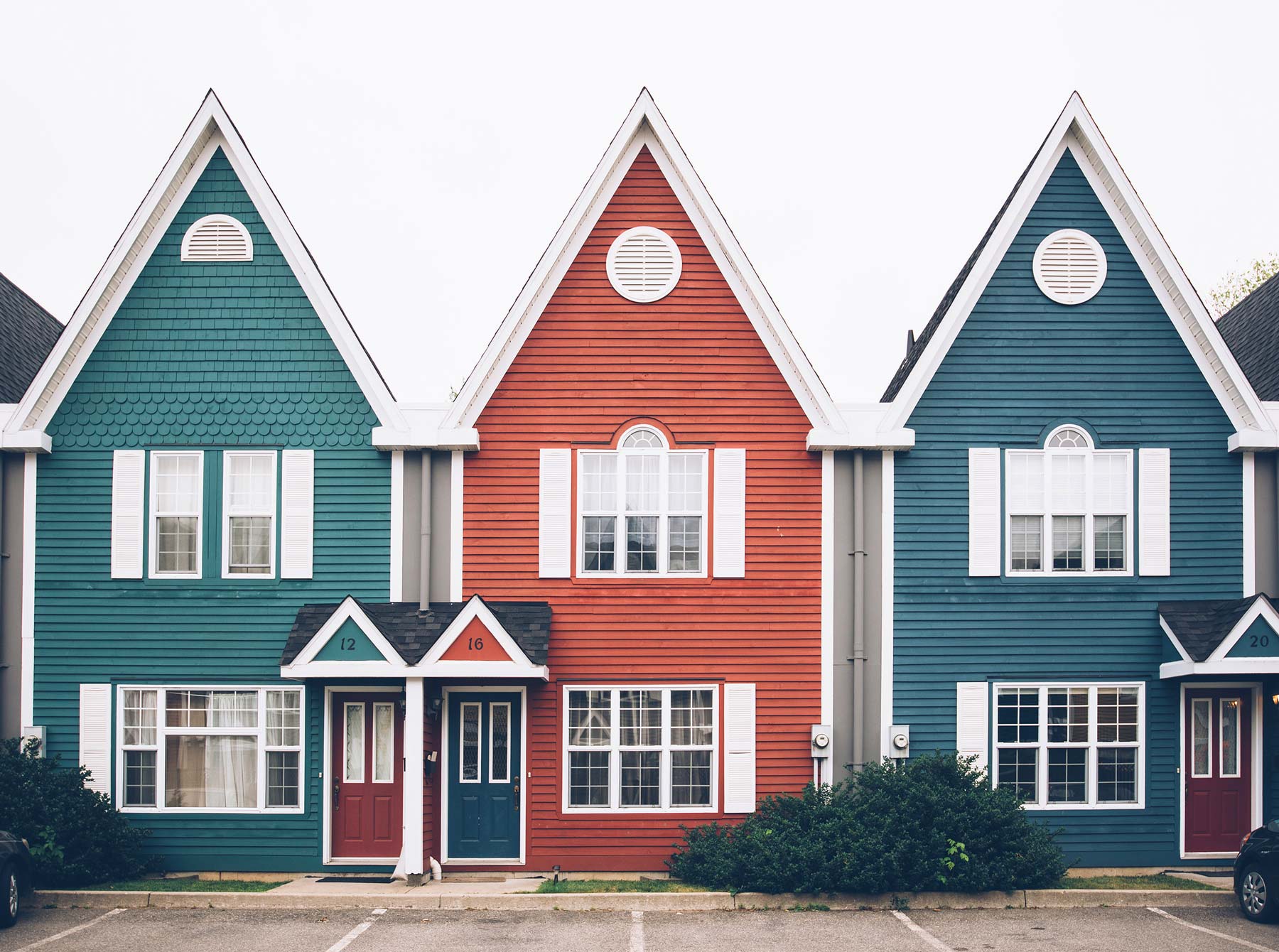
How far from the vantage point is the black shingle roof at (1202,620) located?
50.8ft

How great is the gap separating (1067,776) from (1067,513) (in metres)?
3.74

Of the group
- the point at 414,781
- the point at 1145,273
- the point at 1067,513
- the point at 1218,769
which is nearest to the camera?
the point at 414,781

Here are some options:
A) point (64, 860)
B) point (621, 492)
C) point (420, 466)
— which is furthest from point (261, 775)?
point (621, 492)

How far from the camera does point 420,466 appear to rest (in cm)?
1639

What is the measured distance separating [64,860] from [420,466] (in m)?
6.79

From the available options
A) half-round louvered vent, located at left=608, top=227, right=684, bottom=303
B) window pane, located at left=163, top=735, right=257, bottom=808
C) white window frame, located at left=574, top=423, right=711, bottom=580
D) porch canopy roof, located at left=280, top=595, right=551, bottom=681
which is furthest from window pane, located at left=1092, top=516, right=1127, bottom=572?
window pane, located at left=163, top=735, right=257, bottom=808

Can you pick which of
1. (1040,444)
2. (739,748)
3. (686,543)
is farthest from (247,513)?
(1040,444)

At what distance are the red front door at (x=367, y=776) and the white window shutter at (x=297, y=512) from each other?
196 centimetres

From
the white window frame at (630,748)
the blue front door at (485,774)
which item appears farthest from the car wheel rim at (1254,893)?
the blue front door at (485,774)

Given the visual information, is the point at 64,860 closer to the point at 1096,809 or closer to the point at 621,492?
the point at 621,492

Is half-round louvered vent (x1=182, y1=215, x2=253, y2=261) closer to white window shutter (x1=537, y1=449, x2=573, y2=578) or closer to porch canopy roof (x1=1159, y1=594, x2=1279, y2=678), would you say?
white window shutter (x1=537, y1=449, x2=573, y2=578)

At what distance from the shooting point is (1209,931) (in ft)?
42.8

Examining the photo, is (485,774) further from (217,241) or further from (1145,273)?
(1145,273)

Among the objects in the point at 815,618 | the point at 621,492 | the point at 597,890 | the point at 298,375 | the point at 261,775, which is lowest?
the point at 597,890
